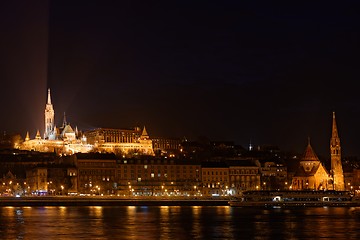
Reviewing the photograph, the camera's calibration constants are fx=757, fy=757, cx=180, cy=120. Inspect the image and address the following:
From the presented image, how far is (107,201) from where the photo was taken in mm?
103125

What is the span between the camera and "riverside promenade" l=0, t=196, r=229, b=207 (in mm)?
100562

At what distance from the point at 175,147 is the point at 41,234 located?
466 feet

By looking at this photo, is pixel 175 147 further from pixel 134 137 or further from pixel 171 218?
pixel 171 218

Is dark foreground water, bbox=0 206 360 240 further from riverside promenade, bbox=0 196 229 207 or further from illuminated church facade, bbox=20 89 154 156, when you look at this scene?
illuminated church facade, bbox=20 89 154 156

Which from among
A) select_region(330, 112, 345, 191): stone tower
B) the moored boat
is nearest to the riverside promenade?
the moored boat

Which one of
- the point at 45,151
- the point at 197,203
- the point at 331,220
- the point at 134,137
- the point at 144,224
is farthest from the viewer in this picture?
the point at 134,137

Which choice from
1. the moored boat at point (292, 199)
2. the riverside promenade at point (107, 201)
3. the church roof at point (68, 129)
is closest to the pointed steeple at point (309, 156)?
the riverside promenade at point (107, 201)

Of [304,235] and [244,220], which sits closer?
[304,235]

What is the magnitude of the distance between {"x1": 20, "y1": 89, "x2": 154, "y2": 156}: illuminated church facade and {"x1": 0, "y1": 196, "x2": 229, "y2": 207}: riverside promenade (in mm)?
65785

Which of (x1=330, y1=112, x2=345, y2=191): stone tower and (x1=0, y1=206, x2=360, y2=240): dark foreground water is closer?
(x1=0, y1=206, x2=360, y2=240): dark foreground water

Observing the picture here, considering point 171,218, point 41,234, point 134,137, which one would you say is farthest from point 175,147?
point 41,234

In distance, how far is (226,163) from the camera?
129 m

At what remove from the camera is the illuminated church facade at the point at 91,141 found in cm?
17500

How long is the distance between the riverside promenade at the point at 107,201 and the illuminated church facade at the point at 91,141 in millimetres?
65785
